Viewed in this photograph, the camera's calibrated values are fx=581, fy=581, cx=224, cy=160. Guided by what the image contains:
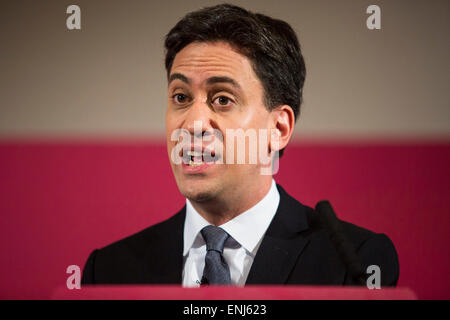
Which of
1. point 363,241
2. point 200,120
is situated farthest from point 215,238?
point 363,241

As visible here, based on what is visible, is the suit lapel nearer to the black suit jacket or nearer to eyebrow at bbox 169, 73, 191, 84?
the black suit jacket

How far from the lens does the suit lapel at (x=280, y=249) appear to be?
1.88 m

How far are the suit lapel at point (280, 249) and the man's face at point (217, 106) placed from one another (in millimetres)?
177

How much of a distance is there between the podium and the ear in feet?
1.57

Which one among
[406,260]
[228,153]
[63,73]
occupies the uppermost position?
[63,73]

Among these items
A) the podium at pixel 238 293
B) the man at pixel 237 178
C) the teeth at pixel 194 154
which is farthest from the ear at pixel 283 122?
the podium at pixel 238 293

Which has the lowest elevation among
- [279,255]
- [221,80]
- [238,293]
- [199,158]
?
[238,293]

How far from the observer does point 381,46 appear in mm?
2215

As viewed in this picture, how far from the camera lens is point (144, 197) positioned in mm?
2293

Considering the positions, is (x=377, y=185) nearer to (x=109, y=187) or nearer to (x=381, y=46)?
(x=381, y=46)

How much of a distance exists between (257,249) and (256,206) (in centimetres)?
14

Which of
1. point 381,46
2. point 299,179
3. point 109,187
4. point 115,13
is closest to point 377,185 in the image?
point 299,179

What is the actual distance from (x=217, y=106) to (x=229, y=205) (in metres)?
0.33

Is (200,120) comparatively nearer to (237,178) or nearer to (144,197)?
(237,178)
